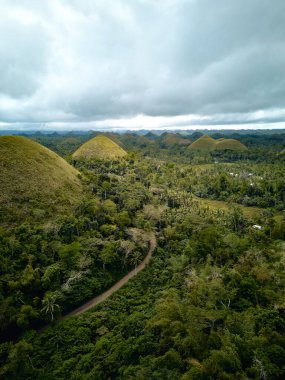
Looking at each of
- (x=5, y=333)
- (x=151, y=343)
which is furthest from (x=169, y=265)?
(x=5, y=333)

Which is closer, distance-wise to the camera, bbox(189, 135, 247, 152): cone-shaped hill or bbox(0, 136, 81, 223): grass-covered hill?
bbox(0, 136, 81, 223): grass-covered hill

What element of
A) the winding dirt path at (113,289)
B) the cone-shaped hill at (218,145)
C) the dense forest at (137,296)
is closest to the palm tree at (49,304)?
the dense forest at (137,296)

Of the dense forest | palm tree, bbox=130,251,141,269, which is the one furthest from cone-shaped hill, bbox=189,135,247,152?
palm tree, bbox=130,251,141,269

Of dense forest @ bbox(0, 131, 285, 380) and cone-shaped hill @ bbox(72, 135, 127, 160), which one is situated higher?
cone-shaped hill @ bbox(72, 135, 127, 160)

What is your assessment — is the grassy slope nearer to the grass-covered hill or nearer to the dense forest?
the dense forest

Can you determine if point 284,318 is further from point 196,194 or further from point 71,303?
point 196,194

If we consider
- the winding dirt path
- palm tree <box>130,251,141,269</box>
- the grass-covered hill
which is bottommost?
the winding dirt path
